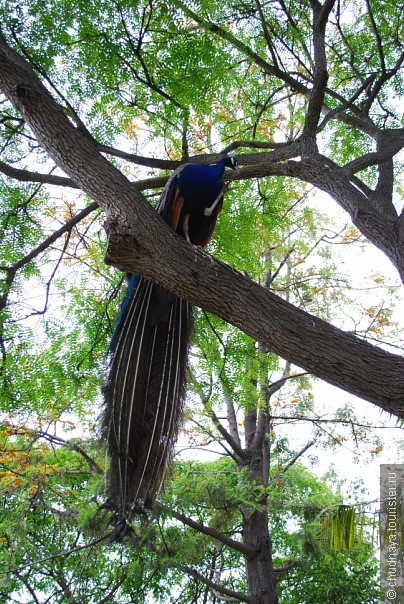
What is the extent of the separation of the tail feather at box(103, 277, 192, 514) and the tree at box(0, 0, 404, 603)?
1.28 ft

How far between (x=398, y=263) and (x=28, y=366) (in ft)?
7.73

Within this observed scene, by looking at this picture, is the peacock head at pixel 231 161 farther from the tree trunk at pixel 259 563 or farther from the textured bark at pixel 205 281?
the tree trunk at pixel 259 563

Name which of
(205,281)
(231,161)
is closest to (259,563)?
(231,161)

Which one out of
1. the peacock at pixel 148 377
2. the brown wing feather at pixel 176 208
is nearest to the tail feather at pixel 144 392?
the peacock at pixel 148 377

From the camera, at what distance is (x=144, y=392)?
123 inches

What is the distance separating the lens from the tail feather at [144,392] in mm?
2766

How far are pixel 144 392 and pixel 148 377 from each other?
4.0 inches

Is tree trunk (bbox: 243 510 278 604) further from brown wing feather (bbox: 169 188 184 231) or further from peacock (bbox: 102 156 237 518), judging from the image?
brown wing feather (bbox: 169 188 184 231)

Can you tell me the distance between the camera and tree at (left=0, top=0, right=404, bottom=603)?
95.3 inches

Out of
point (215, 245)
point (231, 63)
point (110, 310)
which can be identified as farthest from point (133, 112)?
point (110, 310)

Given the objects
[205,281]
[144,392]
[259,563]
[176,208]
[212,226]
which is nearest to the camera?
[205,281]

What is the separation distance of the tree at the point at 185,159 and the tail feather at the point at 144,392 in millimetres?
390

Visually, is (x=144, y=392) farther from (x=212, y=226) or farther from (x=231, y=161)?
(x=231, y=161)

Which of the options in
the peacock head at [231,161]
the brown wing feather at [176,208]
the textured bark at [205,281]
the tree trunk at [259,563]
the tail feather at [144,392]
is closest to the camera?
the textured bark at [205,281]
